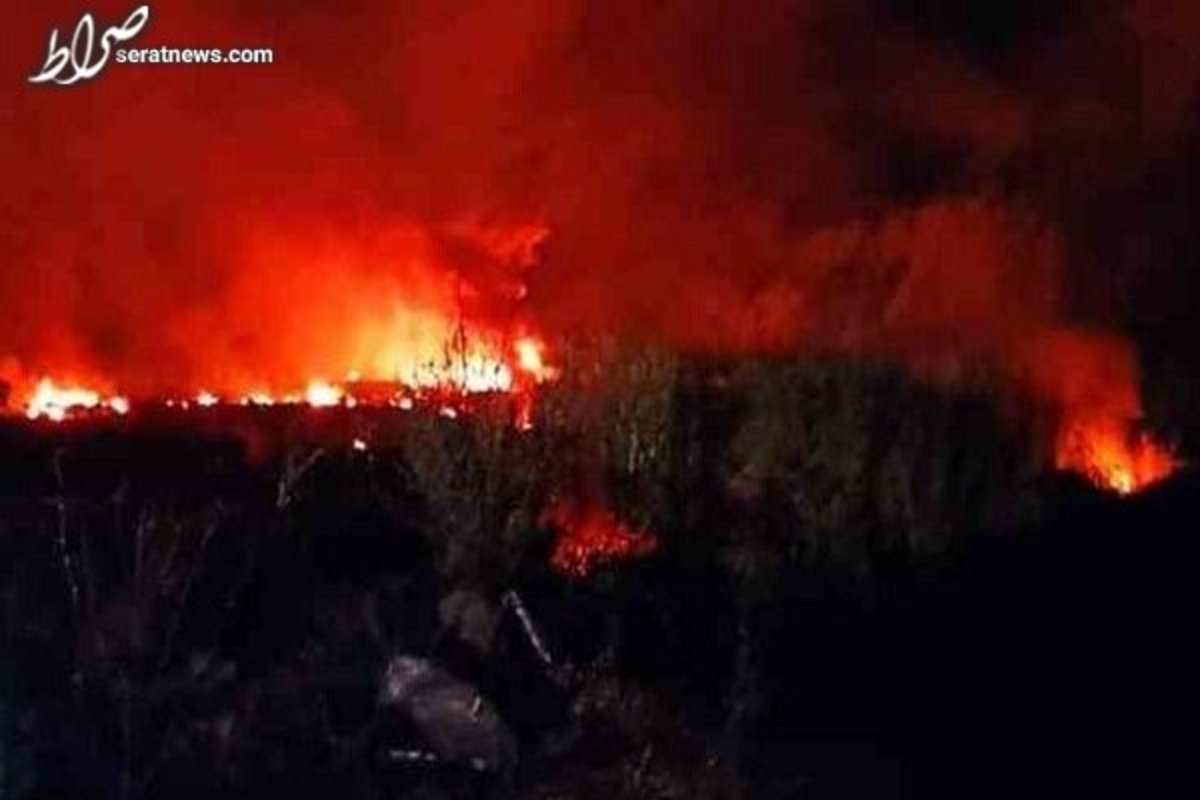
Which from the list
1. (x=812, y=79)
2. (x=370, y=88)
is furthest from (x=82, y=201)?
(x=812, y=79)

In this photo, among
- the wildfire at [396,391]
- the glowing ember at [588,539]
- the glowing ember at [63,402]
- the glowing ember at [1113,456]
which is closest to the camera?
the glowing ember at [588,539]

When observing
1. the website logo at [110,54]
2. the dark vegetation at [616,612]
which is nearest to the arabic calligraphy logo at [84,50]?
the website logo at [110,54]

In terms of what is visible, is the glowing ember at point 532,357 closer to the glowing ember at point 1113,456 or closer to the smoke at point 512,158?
the smoke at point 512,158

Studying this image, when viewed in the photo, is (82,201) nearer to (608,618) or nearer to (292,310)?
(292,310)

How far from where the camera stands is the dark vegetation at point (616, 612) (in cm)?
756

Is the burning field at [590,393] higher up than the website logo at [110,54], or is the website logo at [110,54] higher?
the website logo at [110,54]

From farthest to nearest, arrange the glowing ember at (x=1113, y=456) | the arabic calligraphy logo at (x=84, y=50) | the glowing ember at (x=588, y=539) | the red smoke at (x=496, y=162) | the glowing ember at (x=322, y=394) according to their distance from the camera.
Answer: the arabic calligraphy logo at (x=84, y=50) → the red smoke at (x=496, y=162) → the glowing ember at (x=322, y=394) → the glowing ember at (x=1113, y=456) → the glowing ember at (x=588, y=539)

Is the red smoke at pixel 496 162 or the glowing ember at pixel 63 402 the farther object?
the red smoke at pixel 496 162

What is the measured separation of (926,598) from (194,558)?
119 inches

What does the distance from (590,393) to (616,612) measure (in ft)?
5.99

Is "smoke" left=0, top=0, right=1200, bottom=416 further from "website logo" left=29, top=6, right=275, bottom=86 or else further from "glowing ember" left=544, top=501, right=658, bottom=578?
"glowing ember" left=544, top=501, right=658, bottom=578

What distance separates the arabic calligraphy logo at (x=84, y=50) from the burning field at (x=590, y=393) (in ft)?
0.22

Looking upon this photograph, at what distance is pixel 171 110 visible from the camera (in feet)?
49.8

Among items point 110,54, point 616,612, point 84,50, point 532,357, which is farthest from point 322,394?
point 616,612
